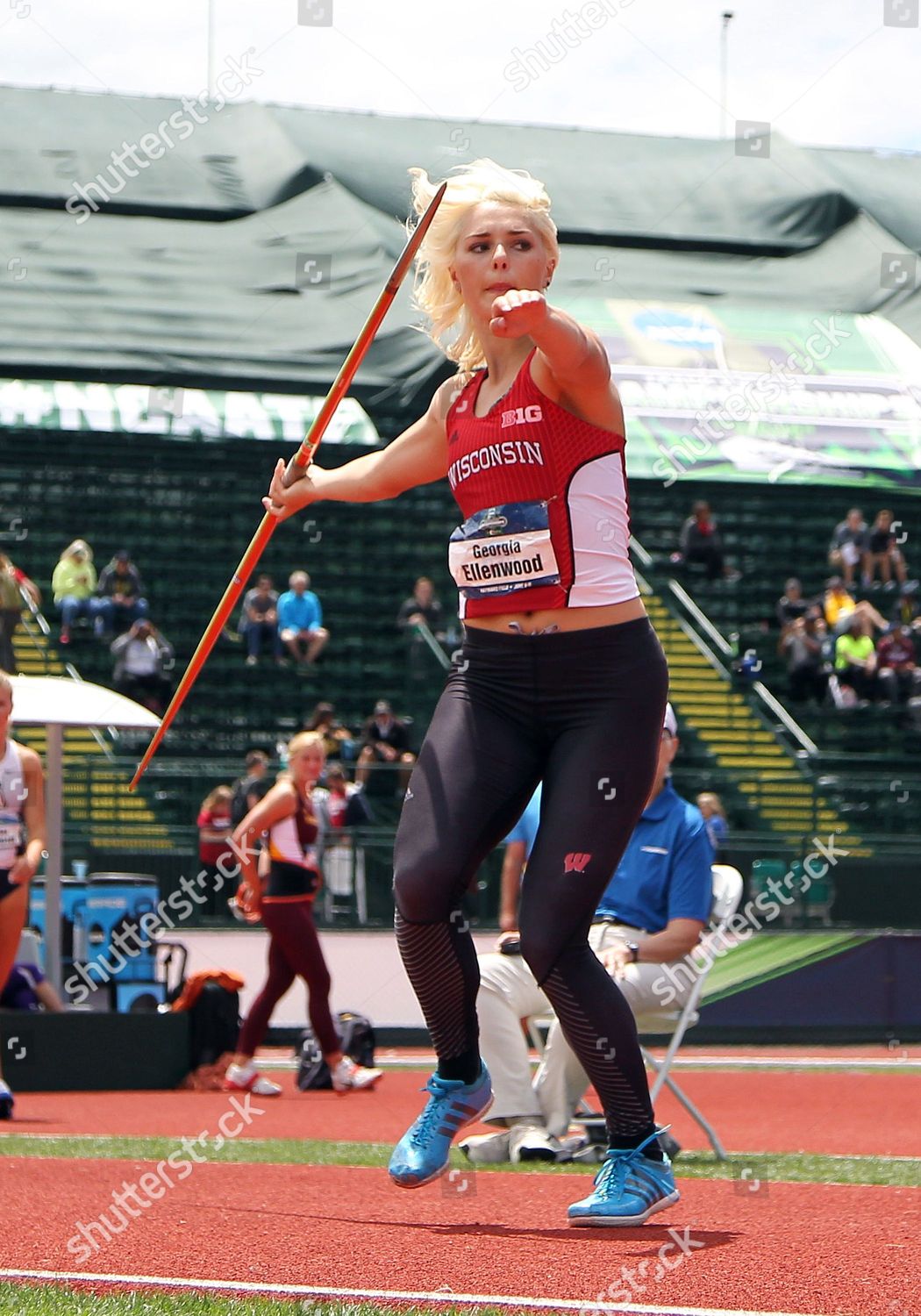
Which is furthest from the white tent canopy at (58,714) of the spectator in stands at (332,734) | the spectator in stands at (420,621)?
the spectator in stands at (420,621)

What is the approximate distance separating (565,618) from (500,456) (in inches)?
14.5

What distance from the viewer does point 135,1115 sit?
9.38 metres

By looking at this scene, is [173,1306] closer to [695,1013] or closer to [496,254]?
[496,254]

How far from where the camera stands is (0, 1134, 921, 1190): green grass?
6.59 m

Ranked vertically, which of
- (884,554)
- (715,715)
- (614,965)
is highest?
(884,554)

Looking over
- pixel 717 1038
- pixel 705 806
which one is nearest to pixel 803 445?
pixel 705 806

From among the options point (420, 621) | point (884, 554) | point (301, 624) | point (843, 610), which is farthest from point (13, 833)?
point (884, 554)

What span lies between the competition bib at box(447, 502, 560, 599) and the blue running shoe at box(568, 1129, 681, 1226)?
127 centimetres

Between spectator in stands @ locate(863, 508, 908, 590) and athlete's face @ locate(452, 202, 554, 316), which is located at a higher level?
spectator in stands @ locate(863, 508, 908, 590)

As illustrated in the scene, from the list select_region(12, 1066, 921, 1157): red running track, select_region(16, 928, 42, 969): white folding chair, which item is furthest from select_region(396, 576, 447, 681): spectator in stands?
select_region(16, 928, 42, 969): white folding chair

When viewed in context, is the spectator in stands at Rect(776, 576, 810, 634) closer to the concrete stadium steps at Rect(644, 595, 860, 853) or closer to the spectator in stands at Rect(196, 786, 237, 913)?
the concrete stadium steps at Rect(644, 595, 860, 853)

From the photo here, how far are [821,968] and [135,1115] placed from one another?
18.3ft

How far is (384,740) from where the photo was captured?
20375 millimetres

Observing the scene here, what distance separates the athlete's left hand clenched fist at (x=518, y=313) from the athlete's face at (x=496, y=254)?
0.28 m
